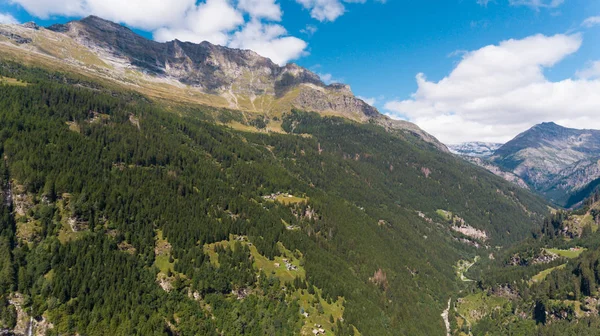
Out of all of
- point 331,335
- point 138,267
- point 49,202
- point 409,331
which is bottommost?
point 409,331

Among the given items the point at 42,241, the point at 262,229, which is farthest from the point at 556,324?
the point at 42,241

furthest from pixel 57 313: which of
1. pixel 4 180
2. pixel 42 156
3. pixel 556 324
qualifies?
pixel 556 324

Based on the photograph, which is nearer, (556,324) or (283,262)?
(283,262)

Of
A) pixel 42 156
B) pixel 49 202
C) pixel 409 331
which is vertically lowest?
pixel 409 331

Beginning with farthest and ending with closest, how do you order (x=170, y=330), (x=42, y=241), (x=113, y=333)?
(x=42, y=241), (x=170, y=330), (x=113, y=333)

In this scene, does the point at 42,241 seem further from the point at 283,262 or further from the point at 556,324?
the point at 556,324

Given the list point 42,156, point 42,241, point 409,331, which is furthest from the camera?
point 409,331

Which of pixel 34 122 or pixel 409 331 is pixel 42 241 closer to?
pixel 34 122

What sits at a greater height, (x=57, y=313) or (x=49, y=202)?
(x=49, y=202)

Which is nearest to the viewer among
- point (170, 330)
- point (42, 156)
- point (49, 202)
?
point (170, 330)
